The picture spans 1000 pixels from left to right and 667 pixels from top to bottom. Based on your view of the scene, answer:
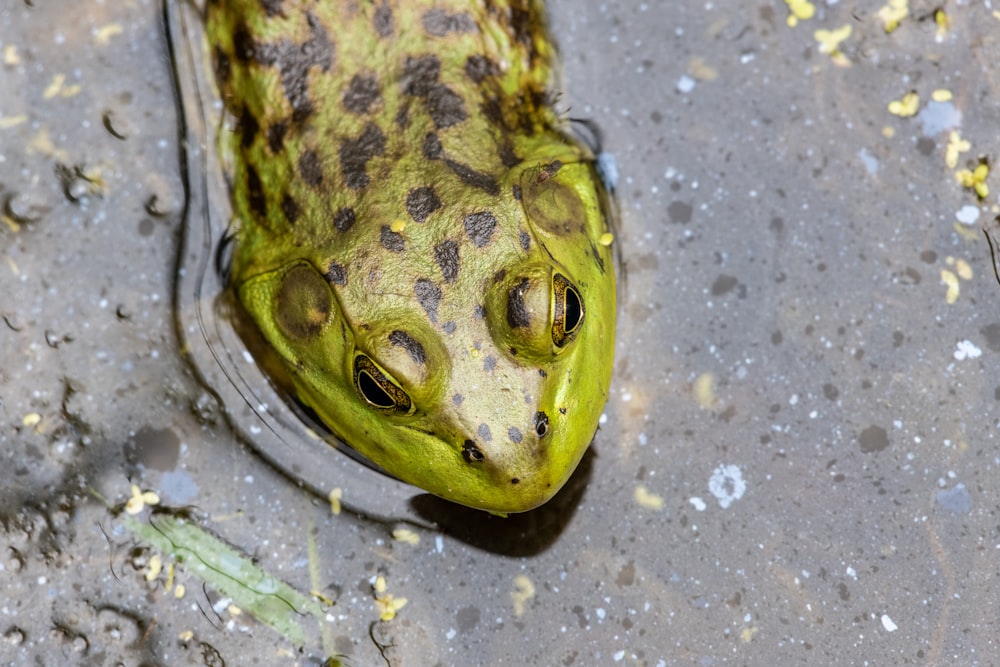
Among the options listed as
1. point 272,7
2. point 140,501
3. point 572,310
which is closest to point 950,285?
Result: point 572,310

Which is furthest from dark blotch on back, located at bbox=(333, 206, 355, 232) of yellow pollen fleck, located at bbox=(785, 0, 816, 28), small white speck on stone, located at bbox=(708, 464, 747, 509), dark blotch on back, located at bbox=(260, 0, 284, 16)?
yellow pollen fleck, located at bbox=(785, 0, 816, 28)

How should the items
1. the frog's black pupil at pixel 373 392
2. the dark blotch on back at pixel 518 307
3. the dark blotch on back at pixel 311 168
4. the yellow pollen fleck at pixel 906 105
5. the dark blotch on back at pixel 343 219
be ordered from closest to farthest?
the dark blotch on back at pixel 518 307 < the frog's black pupil at pixel 373 392 < the dark blotch on back at pixel 343 219 < the dark blotch on back at pixel 311 168 < the yellow pollen fleck at pixel 906 105

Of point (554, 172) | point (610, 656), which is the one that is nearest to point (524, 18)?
point (554, 172)

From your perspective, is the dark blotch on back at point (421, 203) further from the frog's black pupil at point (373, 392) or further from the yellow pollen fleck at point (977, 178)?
the yellow pollen fleck at point (977, 178)

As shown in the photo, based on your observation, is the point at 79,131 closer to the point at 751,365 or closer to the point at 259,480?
the point at 259,480

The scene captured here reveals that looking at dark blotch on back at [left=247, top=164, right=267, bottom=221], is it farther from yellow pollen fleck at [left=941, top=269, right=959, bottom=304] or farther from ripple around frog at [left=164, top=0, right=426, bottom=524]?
yellow pollen fleck at [left=941, top=269, right=959, bottom=304]

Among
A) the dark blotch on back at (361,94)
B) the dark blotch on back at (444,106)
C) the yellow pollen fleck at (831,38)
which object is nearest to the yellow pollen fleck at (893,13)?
the yellow pollen fleck at (831,38)

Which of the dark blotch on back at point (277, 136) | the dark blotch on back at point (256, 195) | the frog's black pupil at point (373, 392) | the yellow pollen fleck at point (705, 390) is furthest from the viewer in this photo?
the yellow pollen fleck at point (705, 390)
